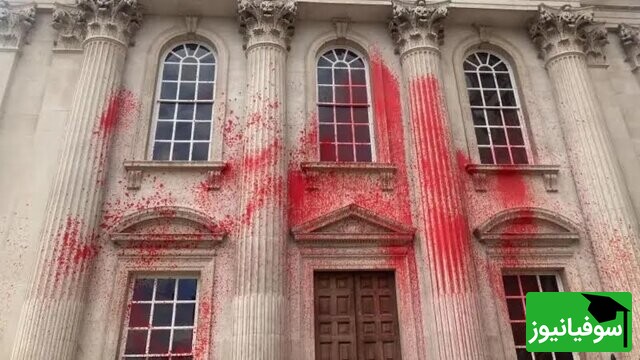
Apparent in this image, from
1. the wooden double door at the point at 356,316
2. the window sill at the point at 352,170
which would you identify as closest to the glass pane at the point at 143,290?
the wooden double door at the point at 356,316

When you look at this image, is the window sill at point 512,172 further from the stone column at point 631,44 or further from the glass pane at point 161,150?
the glass pane at point 161,150

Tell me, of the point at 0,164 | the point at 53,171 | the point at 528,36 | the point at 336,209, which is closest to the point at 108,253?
the point at 53,171

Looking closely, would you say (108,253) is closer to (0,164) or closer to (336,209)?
(0,164)

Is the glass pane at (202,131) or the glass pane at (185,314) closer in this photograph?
the glass pane at (185,314)

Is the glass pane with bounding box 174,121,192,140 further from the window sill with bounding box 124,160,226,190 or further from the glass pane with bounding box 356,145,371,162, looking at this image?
the glass pane with bounding box 356,145,371,162

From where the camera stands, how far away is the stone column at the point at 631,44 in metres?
12.5

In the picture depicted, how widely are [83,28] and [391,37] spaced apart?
6.91 metres

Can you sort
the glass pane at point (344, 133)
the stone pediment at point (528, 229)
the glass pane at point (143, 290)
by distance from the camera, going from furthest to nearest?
the glass pane at point (344, 133) → the stone pediment at point (528, 229) → the glass pane at point (143, 290)

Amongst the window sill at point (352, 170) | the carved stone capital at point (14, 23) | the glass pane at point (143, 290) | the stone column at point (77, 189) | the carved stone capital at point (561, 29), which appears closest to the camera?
the stone column at point (77, 189)

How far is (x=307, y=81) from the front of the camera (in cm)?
1147

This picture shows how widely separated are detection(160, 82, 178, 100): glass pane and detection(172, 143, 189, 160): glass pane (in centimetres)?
123

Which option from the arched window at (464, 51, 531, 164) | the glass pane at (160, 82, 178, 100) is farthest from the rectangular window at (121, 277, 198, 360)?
the arched window at (464, 51, 531, 164)

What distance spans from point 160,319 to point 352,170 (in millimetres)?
4529

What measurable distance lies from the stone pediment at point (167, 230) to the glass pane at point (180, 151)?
1306 millimetres
